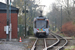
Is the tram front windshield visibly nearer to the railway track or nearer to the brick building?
the brick building

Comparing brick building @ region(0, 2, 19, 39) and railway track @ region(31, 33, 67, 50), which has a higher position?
brick building @ region(0, 2, 19, 39)

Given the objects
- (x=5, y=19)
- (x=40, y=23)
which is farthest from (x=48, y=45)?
(x=40, y=23)

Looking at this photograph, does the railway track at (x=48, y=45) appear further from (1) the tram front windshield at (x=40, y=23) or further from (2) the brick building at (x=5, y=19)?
(1) the tram front windshield at (x=40, y=23)

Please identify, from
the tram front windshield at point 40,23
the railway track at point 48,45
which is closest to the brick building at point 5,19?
the railway track at point 48,45

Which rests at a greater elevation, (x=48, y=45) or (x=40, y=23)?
(x=40, y=23)

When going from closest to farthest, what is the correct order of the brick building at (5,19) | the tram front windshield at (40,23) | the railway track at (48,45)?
the railway track at (48,45), the brick building at (5,19), the tram front windshield at (40,23)

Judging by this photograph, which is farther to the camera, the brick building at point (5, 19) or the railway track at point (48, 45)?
the brick building at point (5, 19)

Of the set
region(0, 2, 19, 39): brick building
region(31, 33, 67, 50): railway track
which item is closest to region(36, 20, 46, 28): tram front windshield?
region(0, 2, 19, 39): brick building

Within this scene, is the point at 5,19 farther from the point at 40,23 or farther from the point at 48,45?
the point at 48,45

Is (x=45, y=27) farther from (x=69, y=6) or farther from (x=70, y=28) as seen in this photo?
(x=69, y=6)

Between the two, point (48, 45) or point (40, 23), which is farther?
point (40, 23)

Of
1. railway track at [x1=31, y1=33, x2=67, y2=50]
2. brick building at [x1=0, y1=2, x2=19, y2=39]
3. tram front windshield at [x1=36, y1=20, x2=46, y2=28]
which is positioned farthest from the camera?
tram front windshield at [x1=36, y1=20, x2=46, y2=28]

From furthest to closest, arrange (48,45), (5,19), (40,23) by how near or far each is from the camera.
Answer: (40,23) → (5,19) → (48,45)

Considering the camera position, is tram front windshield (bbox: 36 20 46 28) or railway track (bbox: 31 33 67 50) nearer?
railway track (bbox: 31 33 67 50)
